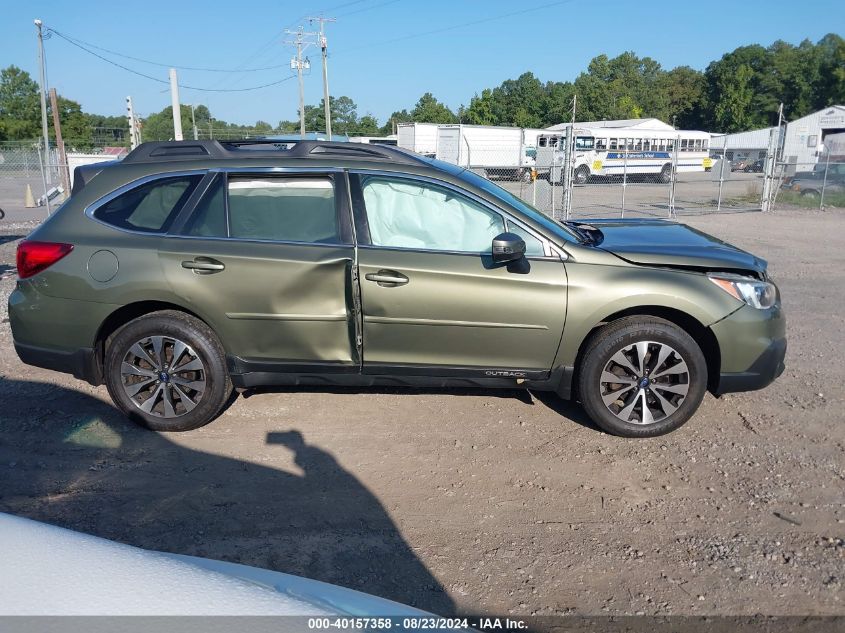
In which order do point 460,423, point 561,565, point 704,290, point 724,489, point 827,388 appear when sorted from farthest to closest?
point 827,388 → point 460,423 → point 704,290 → point 724,489 → point 561,565

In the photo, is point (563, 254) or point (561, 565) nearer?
point (561, 565)

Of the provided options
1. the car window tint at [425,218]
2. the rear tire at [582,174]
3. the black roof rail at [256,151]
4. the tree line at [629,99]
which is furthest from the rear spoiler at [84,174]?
the tree line at [629,99]

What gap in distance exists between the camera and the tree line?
76.3m

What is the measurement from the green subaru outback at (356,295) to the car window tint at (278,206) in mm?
10

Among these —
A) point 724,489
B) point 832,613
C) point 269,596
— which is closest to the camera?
point 269,596

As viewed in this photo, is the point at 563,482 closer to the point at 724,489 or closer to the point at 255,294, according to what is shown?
the point at 724,489

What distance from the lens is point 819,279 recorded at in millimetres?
9570

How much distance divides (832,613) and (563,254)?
238 centimetres

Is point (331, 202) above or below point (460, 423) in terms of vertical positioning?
above

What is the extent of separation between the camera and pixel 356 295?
436cm

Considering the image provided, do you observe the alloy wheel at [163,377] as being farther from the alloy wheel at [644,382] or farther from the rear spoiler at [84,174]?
the alloy wheel at [644,382]

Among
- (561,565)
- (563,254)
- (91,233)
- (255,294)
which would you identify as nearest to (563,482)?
(561,565)

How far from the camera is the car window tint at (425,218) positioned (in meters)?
4.46

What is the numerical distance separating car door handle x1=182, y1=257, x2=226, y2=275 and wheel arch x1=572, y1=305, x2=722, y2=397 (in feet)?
7.83
